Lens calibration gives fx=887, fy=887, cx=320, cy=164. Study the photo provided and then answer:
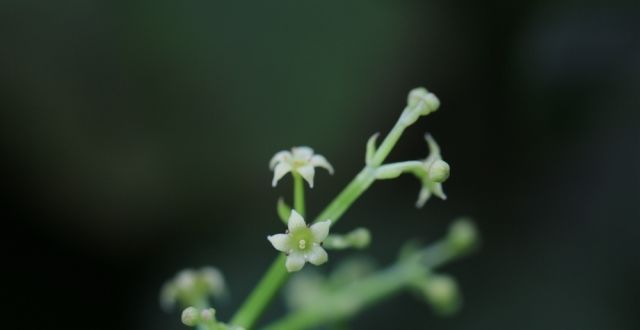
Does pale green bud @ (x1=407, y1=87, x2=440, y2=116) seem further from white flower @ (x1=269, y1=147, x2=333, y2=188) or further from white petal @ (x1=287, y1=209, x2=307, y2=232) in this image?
white petal @ (x1=287, y1=209, x2=307, y2=232)

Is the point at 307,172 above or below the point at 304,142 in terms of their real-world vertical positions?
below

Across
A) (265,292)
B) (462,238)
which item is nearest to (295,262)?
(265,292)

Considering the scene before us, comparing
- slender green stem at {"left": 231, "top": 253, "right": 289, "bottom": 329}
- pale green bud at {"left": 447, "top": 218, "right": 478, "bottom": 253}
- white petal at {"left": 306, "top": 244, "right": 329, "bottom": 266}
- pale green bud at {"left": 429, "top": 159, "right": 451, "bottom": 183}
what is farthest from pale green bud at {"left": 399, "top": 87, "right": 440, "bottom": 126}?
pale green bud at {"left": 447, "top": 218, "right": 478, "bottom": 253}

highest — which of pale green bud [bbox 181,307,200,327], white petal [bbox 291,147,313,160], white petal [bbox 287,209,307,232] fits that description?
white petal [bbox 291,147,313,160]

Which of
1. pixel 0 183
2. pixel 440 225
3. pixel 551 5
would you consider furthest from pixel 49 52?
pixel 551 5

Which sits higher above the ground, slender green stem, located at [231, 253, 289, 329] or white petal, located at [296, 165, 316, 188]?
white petal, located at [296, 165, 316, 188]

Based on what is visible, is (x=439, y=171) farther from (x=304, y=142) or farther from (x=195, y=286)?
(x=304, y=142)

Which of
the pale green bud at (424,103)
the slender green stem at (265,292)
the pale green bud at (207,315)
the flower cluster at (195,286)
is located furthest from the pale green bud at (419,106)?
the flower cluster at (195,286)
